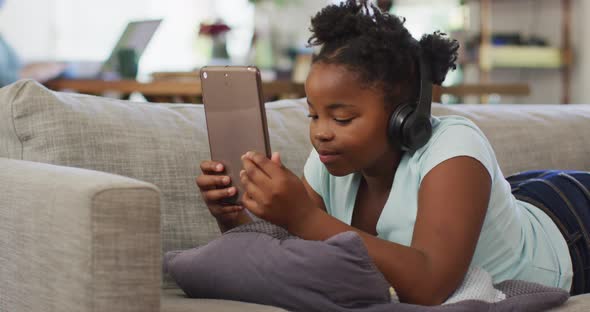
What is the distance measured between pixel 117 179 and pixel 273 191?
222 mm

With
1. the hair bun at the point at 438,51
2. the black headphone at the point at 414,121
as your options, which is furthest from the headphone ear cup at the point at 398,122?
the hair bun at the point at 438,51

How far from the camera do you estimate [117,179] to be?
980 millimetres

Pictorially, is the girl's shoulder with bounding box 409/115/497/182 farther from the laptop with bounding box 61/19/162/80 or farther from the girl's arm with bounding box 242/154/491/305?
the laptop with bounding box 61/19/162/80

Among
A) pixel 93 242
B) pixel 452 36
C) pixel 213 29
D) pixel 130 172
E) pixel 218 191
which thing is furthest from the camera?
pixel 452 36

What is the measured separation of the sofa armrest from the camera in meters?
0.94

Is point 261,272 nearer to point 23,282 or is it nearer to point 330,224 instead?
point 330,224

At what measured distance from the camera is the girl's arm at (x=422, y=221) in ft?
3.67

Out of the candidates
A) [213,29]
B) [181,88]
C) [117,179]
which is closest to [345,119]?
[117,179]

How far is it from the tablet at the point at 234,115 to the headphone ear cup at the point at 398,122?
0.61 feet

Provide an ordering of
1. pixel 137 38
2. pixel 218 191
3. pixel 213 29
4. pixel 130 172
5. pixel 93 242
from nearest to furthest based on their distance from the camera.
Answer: pixel 93 242, pixel 218 191, pixel 130 172, pixel 137 38, pixel 213 29

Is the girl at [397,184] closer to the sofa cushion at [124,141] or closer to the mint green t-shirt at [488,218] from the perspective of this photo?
the mint green t-shirt at [488,218]

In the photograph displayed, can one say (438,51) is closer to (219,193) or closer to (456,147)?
(456,147)

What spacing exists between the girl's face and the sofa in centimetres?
26

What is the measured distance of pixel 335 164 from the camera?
1241mm
